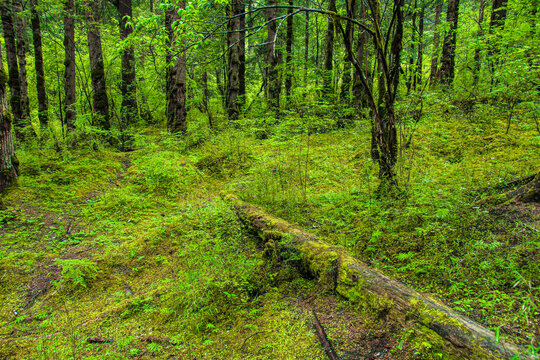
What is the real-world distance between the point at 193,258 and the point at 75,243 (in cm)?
259

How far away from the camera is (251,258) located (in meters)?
3.43

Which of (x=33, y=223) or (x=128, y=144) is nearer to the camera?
(x=33, y=223)

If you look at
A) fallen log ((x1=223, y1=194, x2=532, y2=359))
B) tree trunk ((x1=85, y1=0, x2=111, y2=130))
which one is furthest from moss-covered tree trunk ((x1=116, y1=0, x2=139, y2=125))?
fallen log ((x1=223, y1=194, x2=532, y2=359))

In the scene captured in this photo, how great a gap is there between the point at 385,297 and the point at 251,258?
5.54 feet

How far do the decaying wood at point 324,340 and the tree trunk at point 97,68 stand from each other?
9.11 meters

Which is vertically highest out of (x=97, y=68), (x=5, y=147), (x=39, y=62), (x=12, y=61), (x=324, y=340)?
(x=39, y=62)

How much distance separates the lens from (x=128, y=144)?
10062mm

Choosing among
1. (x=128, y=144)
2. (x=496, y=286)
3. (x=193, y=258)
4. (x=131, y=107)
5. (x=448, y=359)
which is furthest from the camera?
(x=131, y=107)

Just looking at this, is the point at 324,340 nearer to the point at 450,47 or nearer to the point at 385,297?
the point at 385,297

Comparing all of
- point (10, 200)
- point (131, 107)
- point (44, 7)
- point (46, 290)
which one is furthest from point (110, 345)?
point (131, 107)

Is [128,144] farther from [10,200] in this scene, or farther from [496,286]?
[496,286]

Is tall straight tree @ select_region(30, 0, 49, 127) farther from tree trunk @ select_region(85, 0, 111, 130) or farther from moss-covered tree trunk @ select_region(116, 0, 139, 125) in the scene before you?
moss-covered tree trunk @ select_region(116, 0, 139, 125)

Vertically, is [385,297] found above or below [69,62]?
below

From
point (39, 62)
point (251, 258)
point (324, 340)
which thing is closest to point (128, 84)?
point (39, 62)
